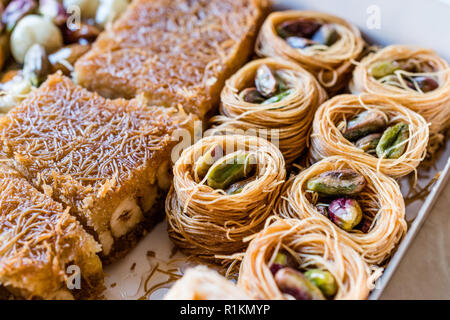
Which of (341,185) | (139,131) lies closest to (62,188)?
(139,131)

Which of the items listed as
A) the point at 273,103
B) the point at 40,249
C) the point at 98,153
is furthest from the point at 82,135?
the point at 273,103

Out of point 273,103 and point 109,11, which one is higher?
point 109,11

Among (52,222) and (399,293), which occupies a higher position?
(52,222)

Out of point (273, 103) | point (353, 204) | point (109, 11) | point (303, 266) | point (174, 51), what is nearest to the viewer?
point (303, 266)

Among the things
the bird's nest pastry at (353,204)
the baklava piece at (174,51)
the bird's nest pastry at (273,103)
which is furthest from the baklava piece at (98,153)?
the bird's nest pastry at (353,204)

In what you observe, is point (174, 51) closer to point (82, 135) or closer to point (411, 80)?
point (82, 135)

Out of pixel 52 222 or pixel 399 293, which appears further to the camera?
pixel 52 222

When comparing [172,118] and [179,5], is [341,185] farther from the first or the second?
[179,5]

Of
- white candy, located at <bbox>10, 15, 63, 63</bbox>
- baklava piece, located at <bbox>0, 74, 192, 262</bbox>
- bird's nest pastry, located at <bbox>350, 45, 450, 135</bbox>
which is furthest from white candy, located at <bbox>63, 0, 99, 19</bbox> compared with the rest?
bird's nest pastry, located at <bbox>350, 45, 450, 135</bbox>
